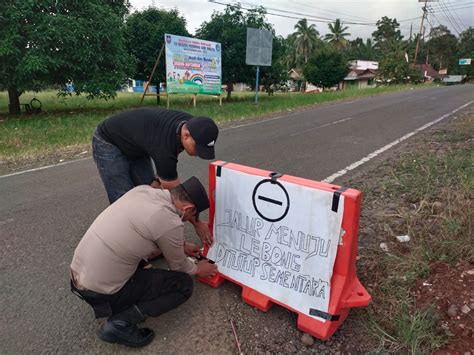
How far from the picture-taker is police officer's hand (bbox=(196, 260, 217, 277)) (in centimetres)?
256

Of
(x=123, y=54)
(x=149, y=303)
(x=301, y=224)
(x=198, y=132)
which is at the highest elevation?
(x=123, y=54)

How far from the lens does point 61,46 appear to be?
36.9 ft

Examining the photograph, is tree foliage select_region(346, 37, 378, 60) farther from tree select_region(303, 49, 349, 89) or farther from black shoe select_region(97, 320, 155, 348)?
black shoe select_region(97, 320, 155, 348)

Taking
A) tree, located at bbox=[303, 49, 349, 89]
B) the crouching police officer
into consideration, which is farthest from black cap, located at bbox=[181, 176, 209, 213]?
tree, located at bbox=[303, 49, 349, 89]

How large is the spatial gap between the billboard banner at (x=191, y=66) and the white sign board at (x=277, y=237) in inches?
459

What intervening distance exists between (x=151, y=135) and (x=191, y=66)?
498 inches

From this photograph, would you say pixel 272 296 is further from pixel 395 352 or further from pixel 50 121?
pixel 50 121

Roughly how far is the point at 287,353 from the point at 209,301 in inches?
28.7

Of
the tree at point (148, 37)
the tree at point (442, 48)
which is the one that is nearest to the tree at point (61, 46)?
the tree at point (148, 37)

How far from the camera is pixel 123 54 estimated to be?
13391 millimetres

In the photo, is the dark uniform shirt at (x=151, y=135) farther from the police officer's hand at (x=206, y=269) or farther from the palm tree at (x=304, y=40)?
the palm tree at (x=304, y=40)

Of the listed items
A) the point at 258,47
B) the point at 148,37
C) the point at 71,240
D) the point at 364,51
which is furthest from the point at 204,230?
the point at 364,51

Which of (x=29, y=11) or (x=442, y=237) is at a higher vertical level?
(x=29, y=11)

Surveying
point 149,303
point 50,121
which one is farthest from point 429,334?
point 50,121
